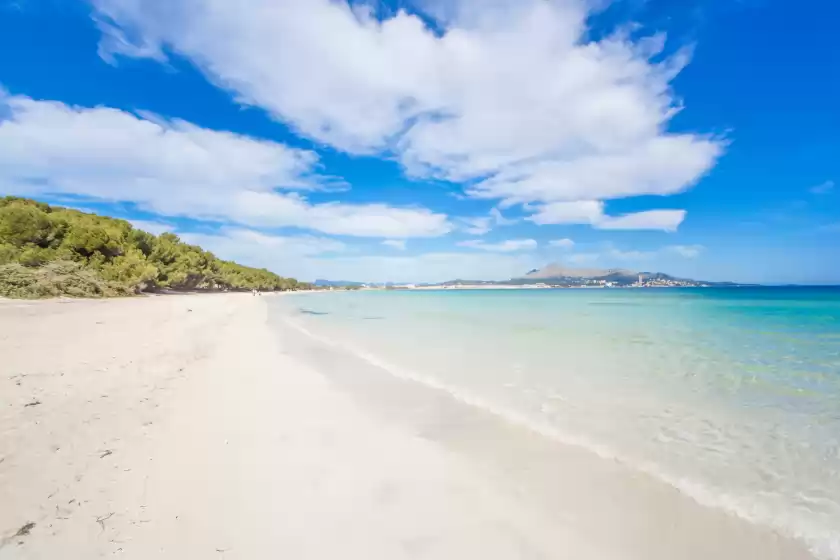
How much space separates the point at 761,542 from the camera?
9.54 ft

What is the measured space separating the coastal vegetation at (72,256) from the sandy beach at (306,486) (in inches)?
1055

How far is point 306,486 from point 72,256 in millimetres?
41653

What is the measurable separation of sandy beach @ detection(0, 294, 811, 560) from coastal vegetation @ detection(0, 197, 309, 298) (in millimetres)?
26803

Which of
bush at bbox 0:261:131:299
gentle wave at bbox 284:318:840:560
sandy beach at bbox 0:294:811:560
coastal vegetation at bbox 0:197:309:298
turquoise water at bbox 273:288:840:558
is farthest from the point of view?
coastal vegetation at bbox 0:197:309:298

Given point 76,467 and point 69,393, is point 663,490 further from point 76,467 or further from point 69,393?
point 69,393

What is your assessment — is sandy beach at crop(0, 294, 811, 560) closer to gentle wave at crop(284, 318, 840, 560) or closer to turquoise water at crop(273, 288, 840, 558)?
gentle wave at crop(284, 318, 840, 560)

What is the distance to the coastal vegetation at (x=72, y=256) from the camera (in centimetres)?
2547

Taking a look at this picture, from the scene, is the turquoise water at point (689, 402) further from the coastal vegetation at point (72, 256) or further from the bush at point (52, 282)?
the coastal vegetation at point (72, 256)

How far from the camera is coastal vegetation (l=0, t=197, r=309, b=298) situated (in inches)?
1003

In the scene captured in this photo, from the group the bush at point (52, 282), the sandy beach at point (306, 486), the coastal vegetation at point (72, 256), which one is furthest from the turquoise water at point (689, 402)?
the coastal vegetation at point (72, 256)

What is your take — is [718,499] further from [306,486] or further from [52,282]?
[52,282]

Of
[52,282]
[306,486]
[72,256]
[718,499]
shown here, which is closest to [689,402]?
[718,499]

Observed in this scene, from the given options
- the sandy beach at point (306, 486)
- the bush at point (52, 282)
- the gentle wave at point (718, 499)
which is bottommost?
the gentle wave at point (718, 499)

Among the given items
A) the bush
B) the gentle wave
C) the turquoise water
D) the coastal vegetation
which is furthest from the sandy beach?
the coastal vegetation
